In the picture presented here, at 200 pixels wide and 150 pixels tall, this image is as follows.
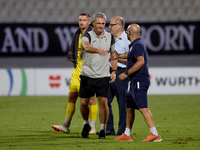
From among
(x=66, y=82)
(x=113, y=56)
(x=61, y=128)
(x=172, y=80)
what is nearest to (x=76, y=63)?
(x=113, y=56)

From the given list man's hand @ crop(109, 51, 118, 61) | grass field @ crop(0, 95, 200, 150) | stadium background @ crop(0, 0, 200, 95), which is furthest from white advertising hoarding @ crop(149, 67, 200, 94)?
man's hand @ crop(109, 51, 118, 61)

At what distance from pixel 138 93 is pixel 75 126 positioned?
2.68 metres

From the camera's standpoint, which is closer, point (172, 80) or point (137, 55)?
point (137, 55)

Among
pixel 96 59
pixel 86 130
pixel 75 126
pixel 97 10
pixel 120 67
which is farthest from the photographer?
pixel 97 10

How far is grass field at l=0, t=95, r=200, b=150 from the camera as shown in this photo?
581 centimetres

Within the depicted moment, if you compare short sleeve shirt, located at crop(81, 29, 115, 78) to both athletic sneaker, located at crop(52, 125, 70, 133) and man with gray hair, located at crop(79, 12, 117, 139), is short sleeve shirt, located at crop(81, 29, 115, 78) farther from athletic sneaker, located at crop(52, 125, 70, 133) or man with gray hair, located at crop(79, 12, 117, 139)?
athletic sneaker, located at crop(52, 125, 70, 133)

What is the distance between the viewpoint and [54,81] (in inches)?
624

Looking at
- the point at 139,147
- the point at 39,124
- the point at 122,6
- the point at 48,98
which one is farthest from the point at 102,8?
the point at 139,147

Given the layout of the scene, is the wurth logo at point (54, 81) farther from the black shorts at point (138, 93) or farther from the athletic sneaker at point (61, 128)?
the black shorts at point (138, 93)

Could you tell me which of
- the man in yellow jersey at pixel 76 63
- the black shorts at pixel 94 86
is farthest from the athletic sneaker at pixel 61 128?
the black shorts at pixel 94 86

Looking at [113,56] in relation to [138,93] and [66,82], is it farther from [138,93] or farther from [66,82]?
[66,82]

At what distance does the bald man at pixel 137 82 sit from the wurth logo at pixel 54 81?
981 centimetres

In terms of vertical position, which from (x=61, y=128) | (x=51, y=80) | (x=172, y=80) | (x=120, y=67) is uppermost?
(x=120, y=67)

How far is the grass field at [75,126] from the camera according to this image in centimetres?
581
